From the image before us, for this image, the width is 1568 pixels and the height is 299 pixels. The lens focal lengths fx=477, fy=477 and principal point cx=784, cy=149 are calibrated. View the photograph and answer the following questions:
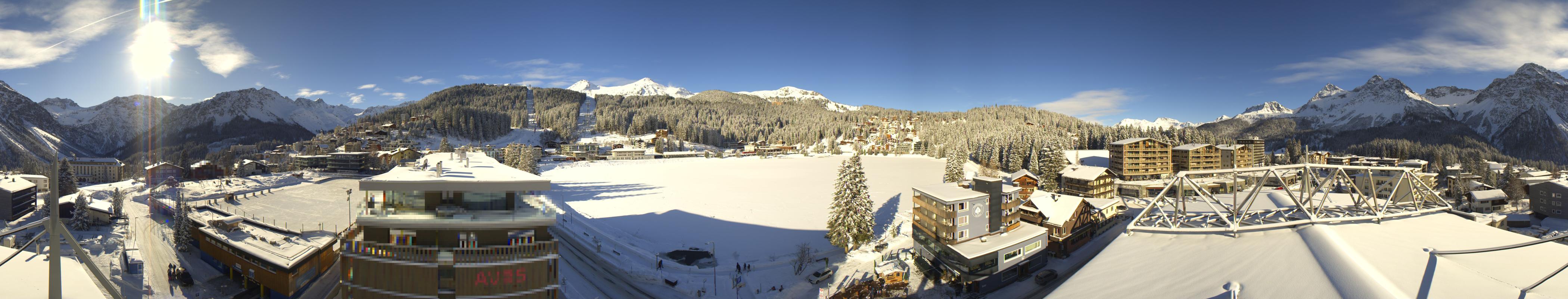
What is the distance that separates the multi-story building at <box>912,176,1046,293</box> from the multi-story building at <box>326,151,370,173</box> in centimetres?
4355

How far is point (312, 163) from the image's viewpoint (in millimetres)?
39094

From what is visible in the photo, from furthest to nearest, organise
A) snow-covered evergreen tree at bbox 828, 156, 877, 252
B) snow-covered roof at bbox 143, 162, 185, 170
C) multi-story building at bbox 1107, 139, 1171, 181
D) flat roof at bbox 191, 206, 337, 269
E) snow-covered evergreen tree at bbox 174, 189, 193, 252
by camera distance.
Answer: multi-story building at bbox 1107, 139, 1171, 181, snow-covered roof at bbox 143, 162, 185, 170, snow-covered evergreen tree at bbox 828, 156, 877, 252, snow-covered evergreen tree at bbox 174, 189, 193, 252, flat roof at bbox 191, 206, 337, 269

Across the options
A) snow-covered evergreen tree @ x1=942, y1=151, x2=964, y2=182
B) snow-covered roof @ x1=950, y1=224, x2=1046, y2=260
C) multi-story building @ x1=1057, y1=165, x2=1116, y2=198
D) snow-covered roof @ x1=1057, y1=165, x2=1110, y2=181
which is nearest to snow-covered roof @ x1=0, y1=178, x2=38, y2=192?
snow-covered roof @ x1=950, y1=224, x2=1046, y2=260

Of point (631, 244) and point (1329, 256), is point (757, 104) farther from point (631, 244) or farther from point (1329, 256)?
point (1329, 256)

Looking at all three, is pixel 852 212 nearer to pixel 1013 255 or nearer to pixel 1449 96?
pixel 1013 255

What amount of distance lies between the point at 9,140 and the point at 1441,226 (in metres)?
76.1

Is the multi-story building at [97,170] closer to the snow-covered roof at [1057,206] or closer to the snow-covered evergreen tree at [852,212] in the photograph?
the snow-covered evergreen tree at [852,212]

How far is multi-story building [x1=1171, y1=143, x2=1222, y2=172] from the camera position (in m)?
38.3

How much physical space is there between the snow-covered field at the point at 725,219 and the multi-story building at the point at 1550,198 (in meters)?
28.1

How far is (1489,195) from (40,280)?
50217mm

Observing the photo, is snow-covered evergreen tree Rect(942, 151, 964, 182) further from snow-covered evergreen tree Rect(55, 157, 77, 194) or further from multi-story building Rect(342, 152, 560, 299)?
snow-covered evergreen tree Rect(55, 157, 77, 194)

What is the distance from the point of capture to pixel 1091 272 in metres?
8.31

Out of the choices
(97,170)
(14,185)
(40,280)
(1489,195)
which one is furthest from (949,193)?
(97,170)

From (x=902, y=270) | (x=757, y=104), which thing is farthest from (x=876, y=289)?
(x=757, y=104)
